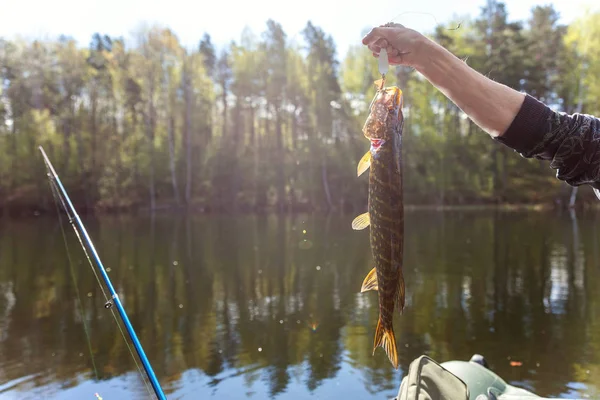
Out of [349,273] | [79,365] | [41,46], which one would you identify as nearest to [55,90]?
[41,46]

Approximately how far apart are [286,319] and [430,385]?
6830 millimetres

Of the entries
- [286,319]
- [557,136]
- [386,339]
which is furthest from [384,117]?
[286,319]

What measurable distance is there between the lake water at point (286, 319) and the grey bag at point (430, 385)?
1.16 metres

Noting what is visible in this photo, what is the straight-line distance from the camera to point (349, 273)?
45.8 feet

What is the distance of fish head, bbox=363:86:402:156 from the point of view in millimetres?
1974

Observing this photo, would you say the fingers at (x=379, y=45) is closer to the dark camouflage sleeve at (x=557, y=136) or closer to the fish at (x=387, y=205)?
the fish at (x=387, y=205)

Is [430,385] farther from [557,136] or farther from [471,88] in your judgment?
[471,88]

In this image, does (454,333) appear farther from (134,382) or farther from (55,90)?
(55,90)

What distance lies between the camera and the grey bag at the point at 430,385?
10.1 ft

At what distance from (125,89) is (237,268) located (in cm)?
3022

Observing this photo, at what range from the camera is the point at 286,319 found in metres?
9.80

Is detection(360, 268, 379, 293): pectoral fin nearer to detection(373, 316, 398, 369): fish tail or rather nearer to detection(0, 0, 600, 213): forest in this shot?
detection(373, 316, 398, 369): fish tail

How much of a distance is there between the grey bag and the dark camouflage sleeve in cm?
179

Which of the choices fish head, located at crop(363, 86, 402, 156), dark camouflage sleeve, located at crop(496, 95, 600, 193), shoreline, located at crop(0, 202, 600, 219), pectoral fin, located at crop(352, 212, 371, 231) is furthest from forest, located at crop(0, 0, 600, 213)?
dark camouflage sleeve, located at crop(496, 95, 600, 193)
